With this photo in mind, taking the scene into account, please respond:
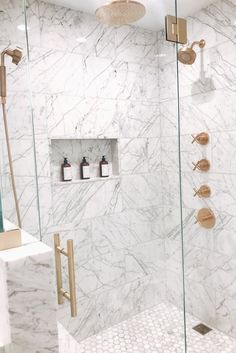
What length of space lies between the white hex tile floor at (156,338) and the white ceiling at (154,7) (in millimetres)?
2160

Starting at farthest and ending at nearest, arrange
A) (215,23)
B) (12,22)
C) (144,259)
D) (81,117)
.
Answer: (144,259)
(81,117)
(215,23)
(12,22)

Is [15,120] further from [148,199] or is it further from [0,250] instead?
[148,199]

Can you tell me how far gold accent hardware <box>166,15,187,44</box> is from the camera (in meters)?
1.66

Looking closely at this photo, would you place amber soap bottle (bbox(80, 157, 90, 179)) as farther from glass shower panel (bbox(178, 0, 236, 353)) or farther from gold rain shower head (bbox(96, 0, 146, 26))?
gold rain shower head (bbox(96, 0, 146, 26))

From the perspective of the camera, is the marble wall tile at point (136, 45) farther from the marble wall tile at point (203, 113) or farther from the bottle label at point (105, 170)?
the bottle label at point (105, 170)

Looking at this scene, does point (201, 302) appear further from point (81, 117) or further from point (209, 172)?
point (81, 117)

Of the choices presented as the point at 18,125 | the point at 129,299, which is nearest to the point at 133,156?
the point at 18,125

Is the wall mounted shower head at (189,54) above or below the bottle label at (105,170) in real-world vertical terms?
above

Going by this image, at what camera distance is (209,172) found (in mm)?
2146

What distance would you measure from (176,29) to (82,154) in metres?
1.04

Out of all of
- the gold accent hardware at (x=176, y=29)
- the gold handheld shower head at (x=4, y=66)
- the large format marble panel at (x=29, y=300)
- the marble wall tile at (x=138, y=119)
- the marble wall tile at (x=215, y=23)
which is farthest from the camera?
the marble wall tile at (x=138, y=119)

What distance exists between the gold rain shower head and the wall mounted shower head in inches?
14.6

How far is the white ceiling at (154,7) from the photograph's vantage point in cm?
180

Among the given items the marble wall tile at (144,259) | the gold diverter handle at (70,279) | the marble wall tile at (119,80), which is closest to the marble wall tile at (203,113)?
the marble wall tile at (119,80)
